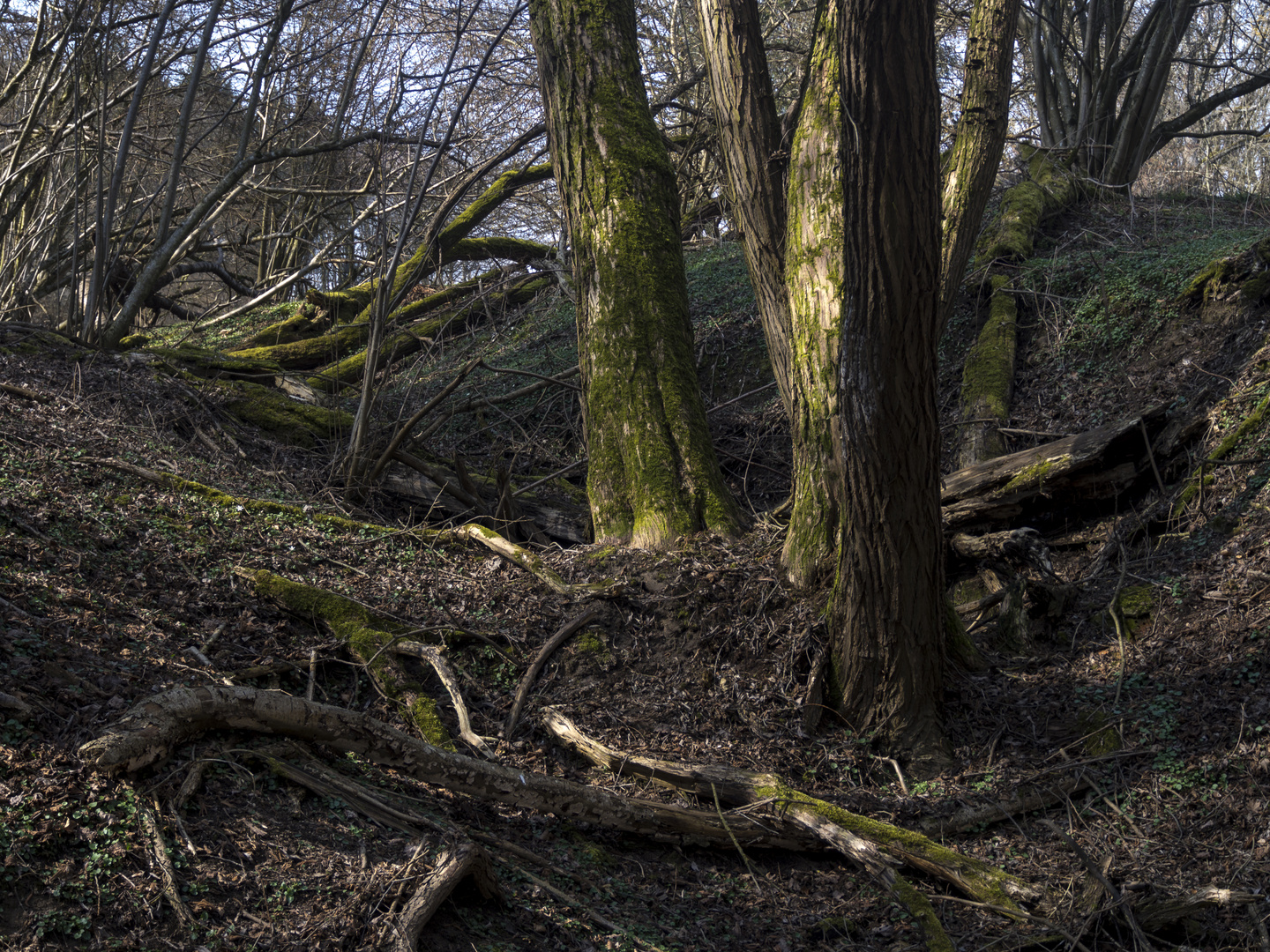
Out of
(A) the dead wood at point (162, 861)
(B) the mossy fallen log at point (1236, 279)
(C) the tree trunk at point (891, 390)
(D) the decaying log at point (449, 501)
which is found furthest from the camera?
(D) the decaying log at point (449, 501)

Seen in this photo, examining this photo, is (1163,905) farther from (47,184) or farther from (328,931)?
(47,184)

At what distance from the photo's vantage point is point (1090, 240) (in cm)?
908

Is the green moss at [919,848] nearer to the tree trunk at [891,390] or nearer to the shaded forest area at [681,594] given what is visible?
the shaded forest area at [681,594]

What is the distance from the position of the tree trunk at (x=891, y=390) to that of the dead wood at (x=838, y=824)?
0.77 metres

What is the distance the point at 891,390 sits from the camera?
143 inches

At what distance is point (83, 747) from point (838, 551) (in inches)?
119

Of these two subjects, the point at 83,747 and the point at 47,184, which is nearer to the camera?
the point at 83,747

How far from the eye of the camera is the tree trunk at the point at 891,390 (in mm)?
3424

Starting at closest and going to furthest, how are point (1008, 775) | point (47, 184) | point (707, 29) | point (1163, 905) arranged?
point (1163, 905), point (1008, 775), point (707, 29), point (47, 184)

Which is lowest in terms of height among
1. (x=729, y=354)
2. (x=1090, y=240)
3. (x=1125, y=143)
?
(x=729, y=354)

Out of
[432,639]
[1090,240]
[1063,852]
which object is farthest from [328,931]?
[1090,240]

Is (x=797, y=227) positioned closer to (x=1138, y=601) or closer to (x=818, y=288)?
(x=818, y=288)

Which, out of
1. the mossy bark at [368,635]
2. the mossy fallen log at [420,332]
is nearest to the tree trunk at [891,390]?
the mossy bark at [368,635]

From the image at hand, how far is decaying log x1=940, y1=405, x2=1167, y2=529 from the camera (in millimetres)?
5582
